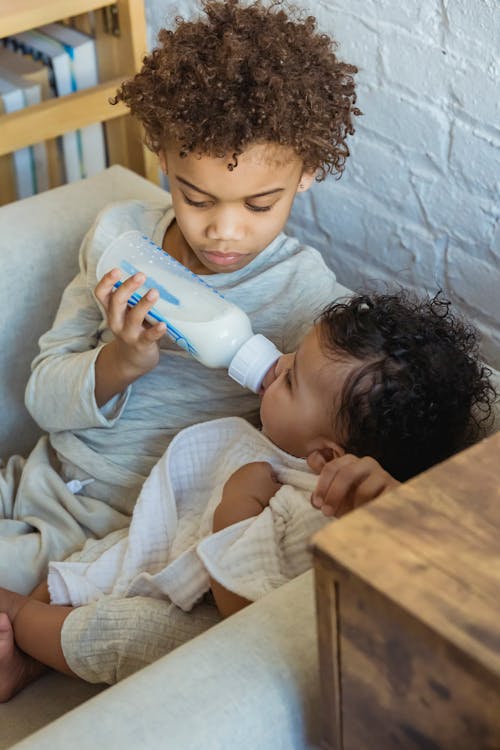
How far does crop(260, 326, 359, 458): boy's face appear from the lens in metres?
1.01

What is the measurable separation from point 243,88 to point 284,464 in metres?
0.39

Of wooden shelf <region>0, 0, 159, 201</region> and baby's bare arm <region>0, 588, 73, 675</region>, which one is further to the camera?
wooden shelf <region>0, 0, 159, 201</region>

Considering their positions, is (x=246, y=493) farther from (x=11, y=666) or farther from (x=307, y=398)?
(x=11, y=666)

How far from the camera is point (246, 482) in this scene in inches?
40.8

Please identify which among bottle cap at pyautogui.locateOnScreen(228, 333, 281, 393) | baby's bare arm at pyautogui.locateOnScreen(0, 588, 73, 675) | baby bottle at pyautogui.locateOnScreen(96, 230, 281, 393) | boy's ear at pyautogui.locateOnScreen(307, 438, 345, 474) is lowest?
baby's bare arm at pyautogui.locateOnScreen(0, 588, 73, 675)

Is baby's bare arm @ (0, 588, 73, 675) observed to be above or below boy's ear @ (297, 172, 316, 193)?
below

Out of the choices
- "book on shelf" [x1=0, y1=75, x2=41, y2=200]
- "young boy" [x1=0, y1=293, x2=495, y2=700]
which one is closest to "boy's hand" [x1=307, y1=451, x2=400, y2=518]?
"young boy" [x1=0, y1=293, x2=495, y2=700]

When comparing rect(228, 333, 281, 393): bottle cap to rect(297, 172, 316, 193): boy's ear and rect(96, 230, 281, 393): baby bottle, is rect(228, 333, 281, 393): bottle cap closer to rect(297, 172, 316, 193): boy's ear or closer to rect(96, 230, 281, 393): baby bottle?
rect(96, 230, 281, 393): baby bottle

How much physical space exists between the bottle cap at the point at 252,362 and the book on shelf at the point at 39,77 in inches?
33.1

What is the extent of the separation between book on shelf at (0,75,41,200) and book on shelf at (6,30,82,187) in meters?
0.06

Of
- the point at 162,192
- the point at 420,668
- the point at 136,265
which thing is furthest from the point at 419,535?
the point at 162,192

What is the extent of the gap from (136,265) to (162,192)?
1.27ft

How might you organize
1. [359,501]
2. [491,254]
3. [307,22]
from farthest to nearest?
[491,254], [307,22], [359,501]

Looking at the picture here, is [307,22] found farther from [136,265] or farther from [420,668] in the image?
[420,668]
